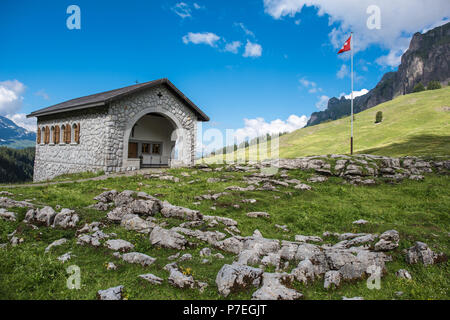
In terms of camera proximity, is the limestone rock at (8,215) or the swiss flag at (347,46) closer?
the limestone rock at (8,215)

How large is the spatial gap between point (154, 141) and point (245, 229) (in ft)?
75.5

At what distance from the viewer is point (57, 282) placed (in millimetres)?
5316

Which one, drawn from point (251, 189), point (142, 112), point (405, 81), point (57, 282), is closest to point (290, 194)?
point (251, 189)

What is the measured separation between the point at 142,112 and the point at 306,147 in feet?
200

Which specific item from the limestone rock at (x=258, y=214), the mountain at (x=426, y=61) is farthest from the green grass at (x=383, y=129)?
the mountain at (x=426, y=61)

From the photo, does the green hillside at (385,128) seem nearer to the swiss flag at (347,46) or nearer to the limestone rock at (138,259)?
the swiss flag at (347,46)

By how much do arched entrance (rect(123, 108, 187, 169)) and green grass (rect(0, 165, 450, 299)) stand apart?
8849 mm

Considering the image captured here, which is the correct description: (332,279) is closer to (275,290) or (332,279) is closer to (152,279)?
(275,290)

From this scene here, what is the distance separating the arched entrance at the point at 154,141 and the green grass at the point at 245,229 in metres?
8.85

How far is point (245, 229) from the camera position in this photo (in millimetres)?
9586

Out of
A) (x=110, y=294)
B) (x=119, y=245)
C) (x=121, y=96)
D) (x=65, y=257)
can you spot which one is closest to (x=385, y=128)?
(x=121, y=96)

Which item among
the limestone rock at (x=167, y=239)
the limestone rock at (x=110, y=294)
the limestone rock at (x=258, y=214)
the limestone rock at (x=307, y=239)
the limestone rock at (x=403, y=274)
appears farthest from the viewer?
the limestone rock at (x=258, y=214)

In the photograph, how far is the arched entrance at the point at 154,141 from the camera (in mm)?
27016
